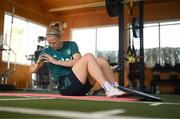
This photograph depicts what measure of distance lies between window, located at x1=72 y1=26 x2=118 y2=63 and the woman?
22.0 feet

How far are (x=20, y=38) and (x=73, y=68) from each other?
6711mm

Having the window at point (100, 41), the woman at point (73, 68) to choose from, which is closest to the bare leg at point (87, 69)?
the woman at point (73, 68)

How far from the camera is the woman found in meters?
2.26

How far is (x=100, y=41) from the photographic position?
973 cm

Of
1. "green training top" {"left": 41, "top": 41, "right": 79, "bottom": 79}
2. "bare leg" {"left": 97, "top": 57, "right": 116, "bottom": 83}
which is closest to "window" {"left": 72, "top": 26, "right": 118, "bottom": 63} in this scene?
"green training top" {"left": 41, "top": 41, "right": 79, "bottom": 79}

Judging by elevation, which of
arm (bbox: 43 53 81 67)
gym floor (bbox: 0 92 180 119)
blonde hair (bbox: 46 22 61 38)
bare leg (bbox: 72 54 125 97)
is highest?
blonde hair (bbox: 46 22 61 38)

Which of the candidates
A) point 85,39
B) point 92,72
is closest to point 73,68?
point 92,72

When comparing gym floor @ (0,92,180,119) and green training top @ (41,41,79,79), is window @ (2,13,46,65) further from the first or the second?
gym floor @ (0,92,180,119)

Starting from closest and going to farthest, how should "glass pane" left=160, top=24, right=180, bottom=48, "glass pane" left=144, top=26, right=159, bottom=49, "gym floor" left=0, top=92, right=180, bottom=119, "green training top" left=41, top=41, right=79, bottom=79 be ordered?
"gym floor" left=0, top=92, right=180, bottom=119 < "green training top" left=41, top=41, right=79, bottom=79 < "glass pane" left=160, top=24, right=180, bottom=48 < "glass pane" left=144, top=26, right=159, bottom=49

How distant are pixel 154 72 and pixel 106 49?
2178mm

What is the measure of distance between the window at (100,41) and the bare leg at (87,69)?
22.6 feet

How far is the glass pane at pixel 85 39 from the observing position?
987 cm

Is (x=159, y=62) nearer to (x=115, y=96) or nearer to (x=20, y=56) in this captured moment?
(x=20, y=56)

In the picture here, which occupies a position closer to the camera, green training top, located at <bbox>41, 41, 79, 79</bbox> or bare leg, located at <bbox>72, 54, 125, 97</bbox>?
bare leg, located at <bbox>72, 54, 125, 97</bbox>
